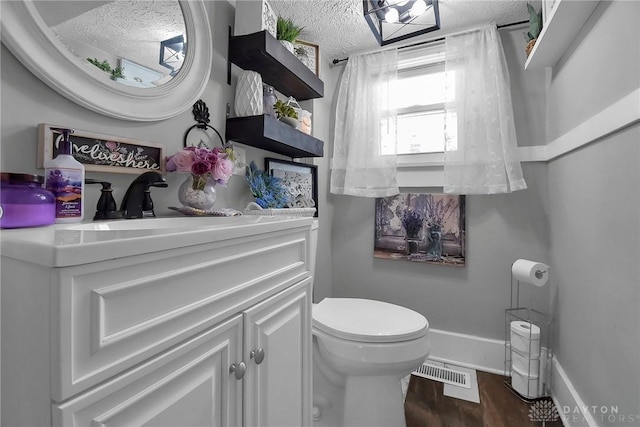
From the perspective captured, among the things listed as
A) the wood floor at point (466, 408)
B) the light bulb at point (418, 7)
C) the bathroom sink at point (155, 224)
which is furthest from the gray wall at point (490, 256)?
the bathroom sink at point (155, 224)

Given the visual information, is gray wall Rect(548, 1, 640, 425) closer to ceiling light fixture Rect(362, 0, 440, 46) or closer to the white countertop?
ceiling light fixture Rect(362, 0, 440, 46)

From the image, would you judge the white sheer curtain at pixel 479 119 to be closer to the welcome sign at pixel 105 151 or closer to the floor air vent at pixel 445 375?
the floor air vent at pixel 445 375

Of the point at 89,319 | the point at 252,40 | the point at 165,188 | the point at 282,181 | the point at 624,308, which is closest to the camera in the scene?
the point at 89,319

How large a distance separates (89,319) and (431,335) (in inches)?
80.1

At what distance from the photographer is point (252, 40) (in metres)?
1.28

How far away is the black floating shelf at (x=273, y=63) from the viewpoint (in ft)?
4.21

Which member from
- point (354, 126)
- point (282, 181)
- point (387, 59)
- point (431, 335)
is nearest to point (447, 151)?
point (354, 126)

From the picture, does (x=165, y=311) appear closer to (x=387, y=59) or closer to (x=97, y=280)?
(x=97, y=280)

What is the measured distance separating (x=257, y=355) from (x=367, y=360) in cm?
60

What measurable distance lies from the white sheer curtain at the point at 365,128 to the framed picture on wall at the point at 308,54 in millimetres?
397

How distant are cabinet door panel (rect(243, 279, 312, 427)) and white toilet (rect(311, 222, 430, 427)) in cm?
28

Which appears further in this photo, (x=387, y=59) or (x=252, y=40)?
(x=387, y=59)

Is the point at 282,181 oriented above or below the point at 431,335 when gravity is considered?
above

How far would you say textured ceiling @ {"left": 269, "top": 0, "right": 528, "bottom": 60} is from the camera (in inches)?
63.7
